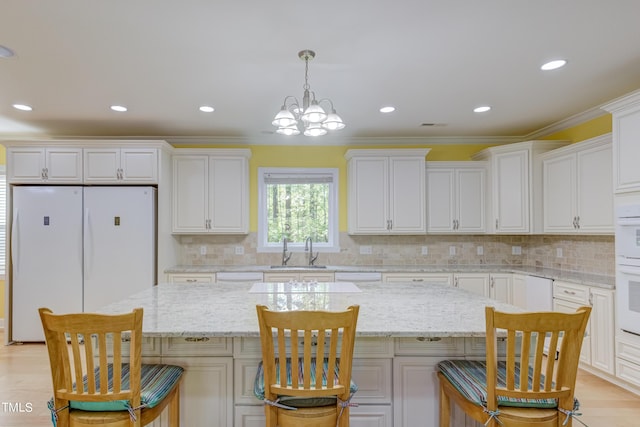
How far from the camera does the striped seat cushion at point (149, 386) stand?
4.70ft

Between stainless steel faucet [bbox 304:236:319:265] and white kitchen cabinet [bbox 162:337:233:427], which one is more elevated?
stainless steel faucet [bbox 304:236:319:265]

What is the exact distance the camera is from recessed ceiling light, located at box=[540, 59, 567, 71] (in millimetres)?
2549

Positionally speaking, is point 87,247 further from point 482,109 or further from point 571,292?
point 571,292

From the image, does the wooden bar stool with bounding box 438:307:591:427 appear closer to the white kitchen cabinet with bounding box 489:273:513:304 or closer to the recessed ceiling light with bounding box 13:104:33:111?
the white kitchen cabinet with bounding box 489:273:513:304

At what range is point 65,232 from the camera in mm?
3928

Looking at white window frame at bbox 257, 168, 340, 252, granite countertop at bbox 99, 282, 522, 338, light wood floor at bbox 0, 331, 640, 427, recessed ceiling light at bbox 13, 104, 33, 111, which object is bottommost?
light wood floor at bbox 0, 331, 640, 427

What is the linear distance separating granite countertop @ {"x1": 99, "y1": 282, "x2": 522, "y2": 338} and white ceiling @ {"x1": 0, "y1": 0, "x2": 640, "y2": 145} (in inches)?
65.4

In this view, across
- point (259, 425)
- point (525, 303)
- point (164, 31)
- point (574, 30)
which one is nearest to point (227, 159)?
point (164, 31)

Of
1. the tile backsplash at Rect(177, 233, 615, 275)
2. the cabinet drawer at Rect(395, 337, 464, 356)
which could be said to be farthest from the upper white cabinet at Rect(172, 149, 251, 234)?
the cabinet drawer at Rect(395, 337, 464, 356)

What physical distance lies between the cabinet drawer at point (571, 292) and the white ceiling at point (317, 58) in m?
1.76

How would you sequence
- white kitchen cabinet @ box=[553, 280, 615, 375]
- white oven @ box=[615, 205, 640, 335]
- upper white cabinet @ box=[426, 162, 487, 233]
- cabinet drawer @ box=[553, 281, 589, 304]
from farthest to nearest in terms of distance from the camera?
upper white cabinet @ box=[426, 162, 487, 233] → cabinet drawer @ box=[553, 281, 589, 304] → white kitchen cabinet @ box=[553, 280, 615, 375] → white oven @ box=[615, 205, 640, 335]

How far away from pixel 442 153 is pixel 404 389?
3.63m

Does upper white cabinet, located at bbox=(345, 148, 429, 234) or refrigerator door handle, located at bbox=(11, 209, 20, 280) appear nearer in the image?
refrigerator door handle, located at bbox=(11, 209, 20, 280)

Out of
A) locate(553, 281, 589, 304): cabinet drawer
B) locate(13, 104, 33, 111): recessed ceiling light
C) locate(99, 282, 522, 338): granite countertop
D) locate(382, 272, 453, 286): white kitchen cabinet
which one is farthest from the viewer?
locate(382, 272, 453, 286): white kitchen cabinet
